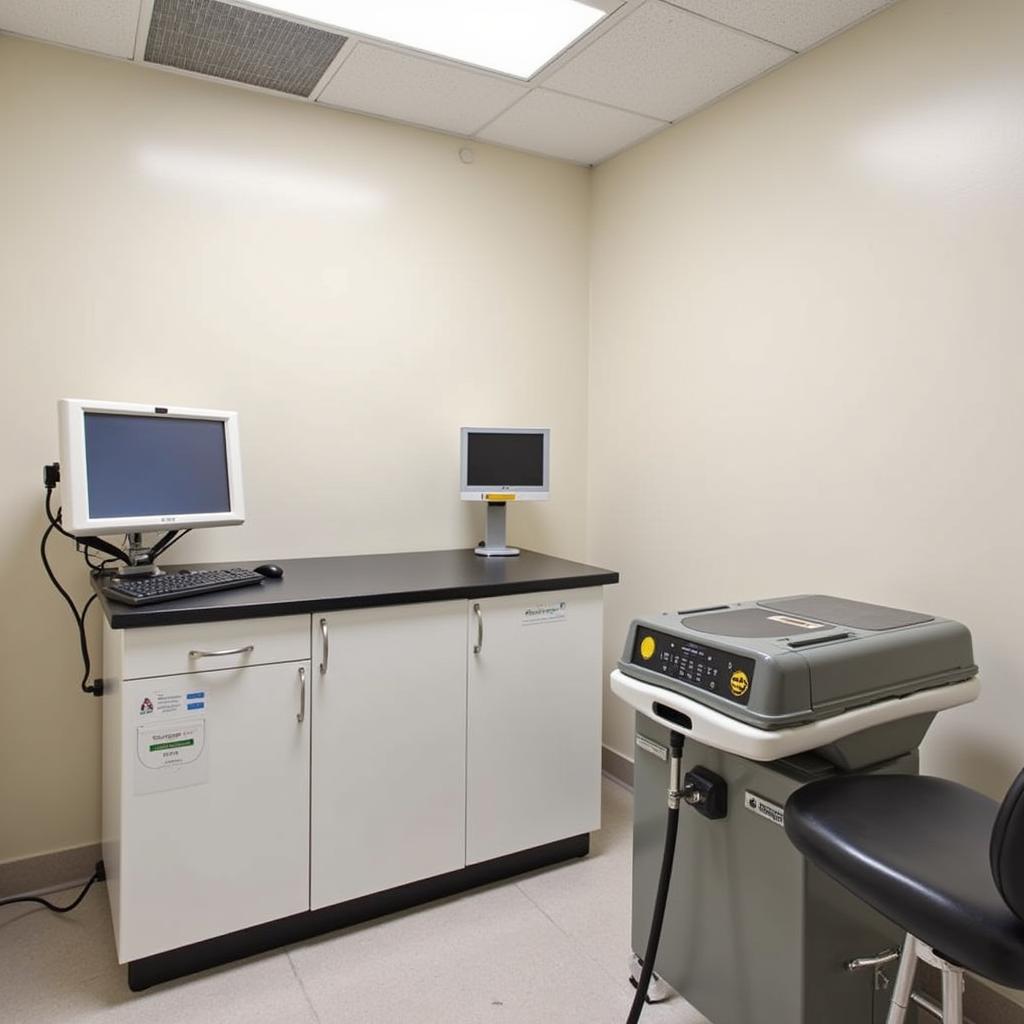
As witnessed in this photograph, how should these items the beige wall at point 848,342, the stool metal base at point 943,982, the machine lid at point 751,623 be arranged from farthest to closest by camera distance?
the beige wall at point 848,342, the machine lid at point 751,623, the stool metal base at point 943,982

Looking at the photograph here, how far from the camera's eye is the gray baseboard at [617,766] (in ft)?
9.71

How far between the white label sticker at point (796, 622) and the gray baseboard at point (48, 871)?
2137mm

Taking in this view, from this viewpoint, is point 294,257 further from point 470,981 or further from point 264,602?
point 470,981

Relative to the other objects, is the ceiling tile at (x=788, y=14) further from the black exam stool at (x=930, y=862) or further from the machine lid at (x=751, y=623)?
the black exam stool at (x=930, y=862)

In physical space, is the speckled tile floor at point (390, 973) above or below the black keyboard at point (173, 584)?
below

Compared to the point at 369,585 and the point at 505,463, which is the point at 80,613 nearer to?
the point at 369,585

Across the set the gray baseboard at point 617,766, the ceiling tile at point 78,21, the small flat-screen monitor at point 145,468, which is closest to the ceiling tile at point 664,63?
the ceiling tile at point 78,21

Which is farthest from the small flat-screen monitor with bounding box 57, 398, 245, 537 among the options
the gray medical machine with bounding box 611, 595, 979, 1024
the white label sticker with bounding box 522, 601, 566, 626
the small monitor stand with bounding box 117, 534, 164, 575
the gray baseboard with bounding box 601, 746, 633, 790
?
the gray baseboard with bounding box 601, 746, 633, 790

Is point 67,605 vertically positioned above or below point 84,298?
below

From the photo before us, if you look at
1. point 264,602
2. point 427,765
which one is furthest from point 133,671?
point 427,765

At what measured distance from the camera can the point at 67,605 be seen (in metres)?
2.26

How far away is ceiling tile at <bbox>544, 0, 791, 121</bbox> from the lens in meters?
2.04

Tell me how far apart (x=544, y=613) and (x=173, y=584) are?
3.48ft

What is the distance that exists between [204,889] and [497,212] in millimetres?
2449
